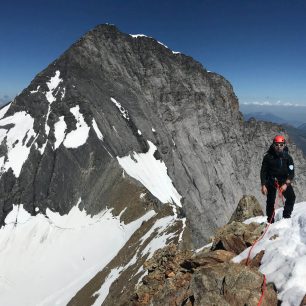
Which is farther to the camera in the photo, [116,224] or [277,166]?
[116,224]

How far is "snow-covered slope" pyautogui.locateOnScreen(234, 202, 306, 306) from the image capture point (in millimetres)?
12930

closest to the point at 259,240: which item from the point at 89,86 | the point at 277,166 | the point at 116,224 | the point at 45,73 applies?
the point at 277,166

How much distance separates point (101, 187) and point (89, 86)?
3564 cm

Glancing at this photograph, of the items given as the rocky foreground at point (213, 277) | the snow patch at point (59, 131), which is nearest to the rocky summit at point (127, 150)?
the snow patch at point (59, 131)

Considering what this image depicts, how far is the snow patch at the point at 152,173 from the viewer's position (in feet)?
275

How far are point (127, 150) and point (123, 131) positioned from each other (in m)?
6.50

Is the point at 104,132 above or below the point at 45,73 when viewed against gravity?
below

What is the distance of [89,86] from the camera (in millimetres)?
103562

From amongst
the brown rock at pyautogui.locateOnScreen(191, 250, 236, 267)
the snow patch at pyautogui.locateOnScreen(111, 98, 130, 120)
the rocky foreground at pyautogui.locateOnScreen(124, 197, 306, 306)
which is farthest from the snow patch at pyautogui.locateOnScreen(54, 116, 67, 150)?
the brown rock at pyautogui.locateOnScreen(191, 250, 236, 267)

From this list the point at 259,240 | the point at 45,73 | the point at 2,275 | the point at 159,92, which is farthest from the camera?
the point at 159,92

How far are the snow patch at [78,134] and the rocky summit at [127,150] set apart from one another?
294mm

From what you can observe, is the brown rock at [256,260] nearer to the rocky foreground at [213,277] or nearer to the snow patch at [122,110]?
the rocky foreground at [213,277]

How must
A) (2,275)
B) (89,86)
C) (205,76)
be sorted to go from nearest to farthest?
(2,275)
(89,86)
(205,76)

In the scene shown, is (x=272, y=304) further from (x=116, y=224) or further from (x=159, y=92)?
(x=159, y=92)
